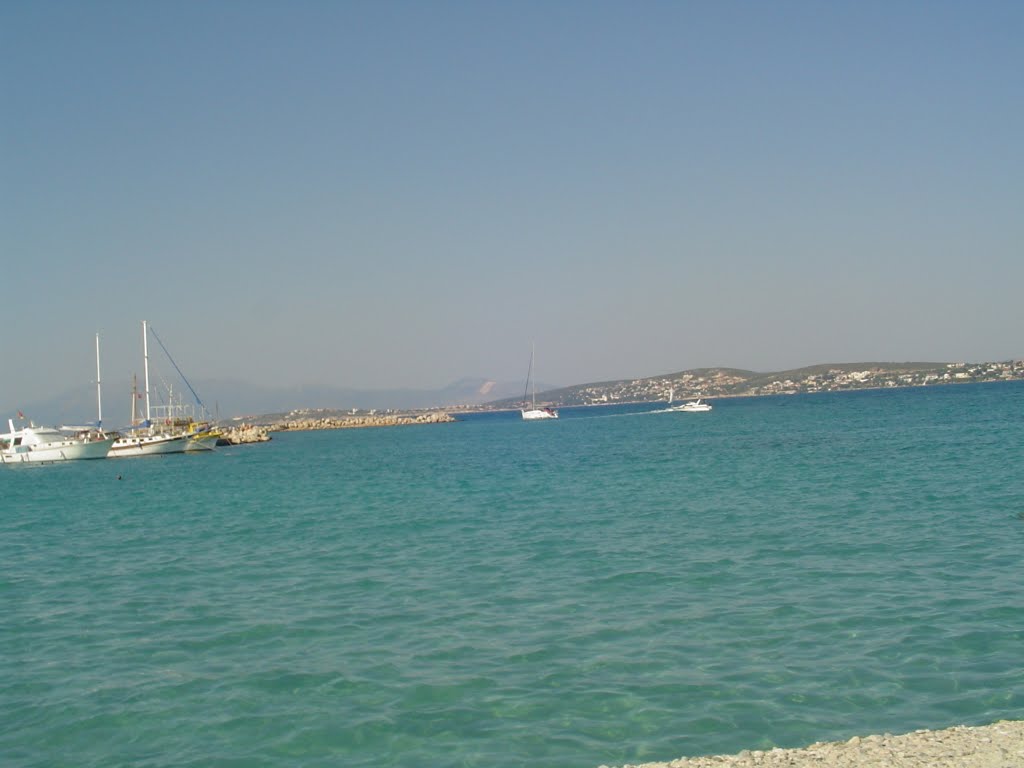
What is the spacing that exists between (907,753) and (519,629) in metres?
5.54

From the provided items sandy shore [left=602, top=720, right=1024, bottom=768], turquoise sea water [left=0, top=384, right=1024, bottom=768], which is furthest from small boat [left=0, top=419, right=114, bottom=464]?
sandy shore [left=602, top=720, right=1024, bottom=768]

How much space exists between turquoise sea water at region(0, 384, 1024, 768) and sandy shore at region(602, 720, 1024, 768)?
0.48 m

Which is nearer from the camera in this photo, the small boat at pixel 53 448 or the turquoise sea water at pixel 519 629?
the turquoise sea water at pixel 519 629

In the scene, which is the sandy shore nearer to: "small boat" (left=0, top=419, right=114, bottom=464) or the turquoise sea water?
the turquoise sea water

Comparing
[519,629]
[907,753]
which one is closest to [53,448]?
[519,629]

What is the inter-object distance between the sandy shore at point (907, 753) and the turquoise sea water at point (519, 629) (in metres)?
0.48

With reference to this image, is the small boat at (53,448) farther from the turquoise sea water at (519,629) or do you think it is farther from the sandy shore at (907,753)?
the sandy shore at (907,753)

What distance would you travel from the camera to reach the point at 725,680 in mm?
9320

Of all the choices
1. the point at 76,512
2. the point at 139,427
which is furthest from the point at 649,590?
the point at 139,427

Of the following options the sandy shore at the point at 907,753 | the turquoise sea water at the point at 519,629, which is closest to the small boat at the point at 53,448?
the turquoise sea water at the point at 519,629

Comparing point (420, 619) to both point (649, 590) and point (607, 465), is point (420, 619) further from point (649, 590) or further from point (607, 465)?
point (607, 465)

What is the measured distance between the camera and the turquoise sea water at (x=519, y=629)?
332 inches

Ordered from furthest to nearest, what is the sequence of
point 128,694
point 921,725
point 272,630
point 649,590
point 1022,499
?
point 1022,499 < point 649,590 < point 272,630 < point 128,694 < point 921,725

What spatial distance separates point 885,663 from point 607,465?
1237 inches
